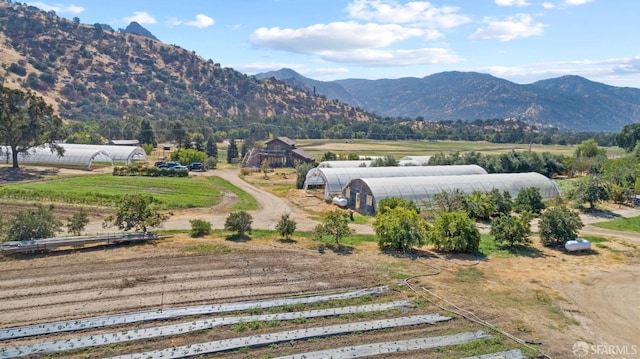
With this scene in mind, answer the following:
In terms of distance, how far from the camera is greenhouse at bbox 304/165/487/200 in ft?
170

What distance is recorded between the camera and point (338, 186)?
51750 mm

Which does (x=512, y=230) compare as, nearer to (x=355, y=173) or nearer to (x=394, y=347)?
(x=394, y=347)

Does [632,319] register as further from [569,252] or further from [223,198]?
[223,198]

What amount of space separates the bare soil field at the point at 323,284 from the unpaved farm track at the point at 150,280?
0.18ft

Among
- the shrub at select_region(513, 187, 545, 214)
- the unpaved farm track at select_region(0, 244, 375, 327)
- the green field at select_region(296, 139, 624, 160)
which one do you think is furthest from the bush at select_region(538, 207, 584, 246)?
the green field at select_region(296, 139, 624, 160)

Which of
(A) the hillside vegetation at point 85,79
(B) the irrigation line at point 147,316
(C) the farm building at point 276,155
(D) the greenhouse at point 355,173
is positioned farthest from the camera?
(A) the hillside vegetation at point 85,79

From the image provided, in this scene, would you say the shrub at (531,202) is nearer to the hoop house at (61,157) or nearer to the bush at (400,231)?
the bush at (400,231)

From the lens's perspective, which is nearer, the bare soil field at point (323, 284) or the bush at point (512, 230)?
the bare soil field at point (323, 284)

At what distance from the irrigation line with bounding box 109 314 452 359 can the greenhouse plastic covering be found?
23848mm

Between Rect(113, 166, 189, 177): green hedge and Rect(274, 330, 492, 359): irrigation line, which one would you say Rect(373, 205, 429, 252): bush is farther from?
Rect(113, 166, 189, 177): green hedge

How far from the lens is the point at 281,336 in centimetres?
1769

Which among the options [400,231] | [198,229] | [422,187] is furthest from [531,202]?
[198,229]

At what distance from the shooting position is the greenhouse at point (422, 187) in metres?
44.4

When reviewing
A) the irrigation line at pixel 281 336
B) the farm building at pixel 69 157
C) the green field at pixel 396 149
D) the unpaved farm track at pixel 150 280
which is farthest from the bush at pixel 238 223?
the green field at pixel 396 149
